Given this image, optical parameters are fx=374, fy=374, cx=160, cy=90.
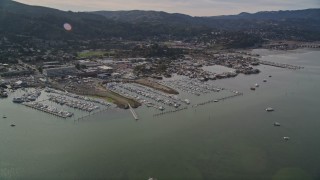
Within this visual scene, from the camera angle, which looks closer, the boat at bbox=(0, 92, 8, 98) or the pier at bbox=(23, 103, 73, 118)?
the pier at bbox=(23, 103, 73, 118)

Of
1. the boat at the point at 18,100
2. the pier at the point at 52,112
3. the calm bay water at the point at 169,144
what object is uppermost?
the boat at the point at 18,100

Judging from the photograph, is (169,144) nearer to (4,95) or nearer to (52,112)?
(52,112)

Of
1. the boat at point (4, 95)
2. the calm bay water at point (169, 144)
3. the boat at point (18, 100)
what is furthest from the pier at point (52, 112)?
the boat at point (4, 95)

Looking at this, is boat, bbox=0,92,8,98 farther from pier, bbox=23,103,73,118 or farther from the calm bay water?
pier, bbox=23,103,73,118

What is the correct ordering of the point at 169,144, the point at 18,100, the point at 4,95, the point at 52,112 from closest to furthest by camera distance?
the point at 169,144 → the point at 52,112 → the point at 18,100 → the point at 4,95

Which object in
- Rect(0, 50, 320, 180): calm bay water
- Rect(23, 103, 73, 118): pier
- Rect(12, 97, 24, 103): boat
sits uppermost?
Rect(12, 97, 24, 103): boat

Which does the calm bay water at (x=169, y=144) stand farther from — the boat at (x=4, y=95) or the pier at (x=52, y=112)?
the boat at (x=4, y=95)

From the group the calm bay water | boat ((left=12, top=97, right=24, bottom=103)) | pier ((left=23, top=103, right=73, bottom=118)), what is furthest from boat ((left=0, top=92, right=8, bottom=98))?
pier ((left=23, top=103, right=73, bottom=118))

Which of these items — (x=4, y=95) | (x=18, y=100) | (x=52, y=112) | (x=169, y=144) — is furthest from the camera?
(x=4, y=95)

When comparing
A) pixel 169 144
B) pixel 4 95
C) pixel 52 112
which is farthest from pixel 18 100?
pixel 169 144

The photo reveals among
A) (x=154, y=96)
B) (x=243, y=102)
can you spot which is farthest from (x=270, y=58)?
(x=154, y=96)
